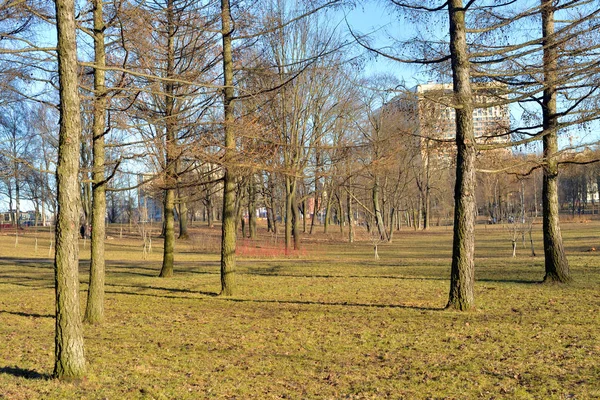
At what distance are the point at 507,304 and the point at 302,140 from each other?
62.5 ft

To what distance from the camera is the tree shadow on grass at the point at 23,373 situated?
18.4ft

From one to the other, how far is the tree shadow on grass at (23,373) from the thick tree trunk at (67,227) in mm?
315

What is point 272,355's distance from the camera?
22.1 ft

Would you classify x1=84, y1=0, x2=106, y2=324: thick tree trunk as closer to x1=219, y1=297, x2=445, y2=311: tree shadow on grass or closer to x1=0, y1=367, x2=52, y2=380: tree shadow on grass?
x1=0, y1=367, x2=52, y2=380: tree shadow on grass

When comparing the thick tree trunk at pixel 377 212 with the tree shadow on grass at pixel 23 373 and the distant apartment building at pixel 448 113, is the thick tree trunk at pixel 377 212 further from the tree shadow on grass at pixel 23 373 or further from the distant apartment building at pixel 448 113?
the tree shadow on grass at pixel 23 373

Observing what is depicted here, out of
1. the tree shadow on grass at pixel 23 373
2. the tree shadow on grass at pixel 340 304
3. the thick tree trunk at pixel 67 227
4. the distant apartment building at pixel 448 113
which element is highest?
the distant apartment building at pixel 448 113

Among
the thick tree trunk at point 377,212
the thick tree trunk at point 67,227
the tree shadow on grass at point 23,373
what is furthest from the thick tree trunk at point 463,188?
the thick tree trunk at point 377,212

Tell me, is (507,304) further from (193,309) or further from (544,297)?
(193,309)

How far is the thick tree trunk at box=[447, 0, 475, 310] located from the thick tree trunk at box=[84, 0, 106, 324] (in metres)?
5.88

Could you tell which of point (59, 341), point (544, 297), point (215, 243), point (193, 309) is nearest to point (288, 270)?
point (193, 309)

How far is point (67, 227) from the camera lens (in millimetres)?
5348

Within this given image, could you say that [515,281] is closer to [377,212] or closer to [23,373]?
[23,373]

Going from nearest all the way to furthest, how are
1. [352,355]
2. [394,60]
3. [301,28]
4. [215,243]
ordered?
[352,355], [394,60], [301,28], [215,243]

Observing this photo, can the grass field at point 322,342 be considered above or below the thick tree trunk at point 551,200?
below
